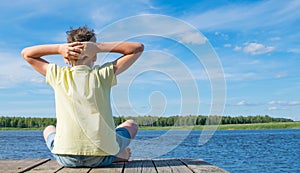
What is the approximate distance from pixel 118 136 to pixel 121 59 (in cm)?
75

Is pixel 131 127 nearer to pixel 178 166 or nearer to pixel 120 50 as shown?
pixel 178 166

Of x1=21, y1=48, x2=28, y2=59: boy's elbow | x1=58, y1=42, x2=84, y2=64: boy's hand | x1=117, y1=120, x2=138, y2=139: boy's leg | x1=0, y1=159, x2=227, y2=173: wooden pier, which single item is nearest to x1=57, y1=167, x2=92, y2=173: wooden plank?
x1=0, y1=159, x2=227, y2=173: wooden pier

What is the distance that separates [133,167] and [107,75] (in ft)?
2.97

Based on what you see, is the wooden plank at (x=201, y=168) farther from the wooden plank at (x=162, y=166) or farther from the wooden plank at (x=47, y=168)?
the wooden plank at (x=47, y=168)

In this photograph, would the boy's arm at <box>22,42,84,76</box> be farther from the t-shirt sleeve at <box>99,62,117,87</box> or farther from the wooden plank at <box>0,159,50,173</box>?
the wooden plank at <box>0,159,50,173</box>

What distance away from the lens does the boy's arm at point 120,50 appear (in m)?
3.58

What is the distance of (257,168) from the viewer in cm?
1527

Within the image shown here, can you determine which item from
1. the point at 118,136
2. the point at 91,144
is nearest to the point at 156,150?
the point at 118,136

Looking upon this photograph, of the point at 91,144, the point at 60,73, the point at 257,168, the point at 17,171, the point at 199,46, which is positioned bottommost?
the point at 257,168

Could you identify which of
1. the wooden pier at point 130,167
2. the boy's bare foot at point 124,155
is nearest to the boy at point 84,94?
the wooden pier at point 130,167

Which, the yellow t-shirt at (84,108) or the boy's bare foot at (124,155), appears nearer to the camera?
the yellow t-shirt at (84,108)

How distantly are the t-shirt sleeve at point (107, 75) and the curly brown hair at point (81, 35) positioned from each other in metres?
0.30

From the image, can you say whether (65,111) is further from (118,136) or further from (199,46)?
(199,46)

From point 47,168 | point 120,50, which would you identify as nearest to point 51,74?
point 120,50
